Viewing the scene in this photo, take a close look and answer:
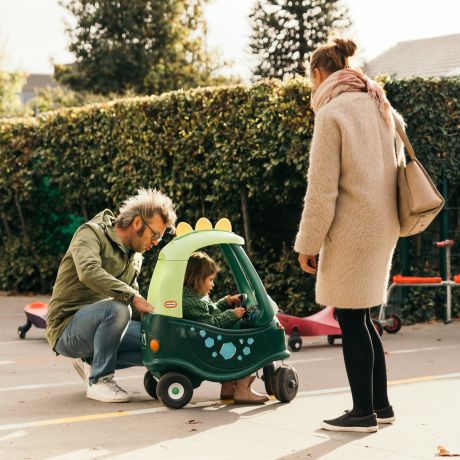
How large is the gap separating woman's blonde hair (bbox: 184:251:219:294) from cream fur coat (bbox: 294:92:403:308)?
122cm

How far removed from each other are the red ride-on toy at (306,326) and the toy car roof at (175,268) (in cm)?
312

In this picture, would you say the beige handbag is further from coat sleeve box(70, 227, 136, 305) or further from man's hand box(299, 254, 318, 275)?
coat sleeve box(70, 227, 136, 305)

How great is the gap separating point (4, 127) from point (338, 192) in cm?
1198

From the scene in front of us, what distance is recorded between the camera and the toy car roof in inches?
245

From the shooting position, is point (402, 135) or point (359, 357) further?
point (402, 135)

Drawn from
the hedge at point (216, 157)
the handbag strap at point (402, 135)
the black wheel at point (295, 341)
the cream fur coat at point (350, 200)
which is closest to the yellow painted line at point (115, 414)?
the cream fur coat at point (350, 200)

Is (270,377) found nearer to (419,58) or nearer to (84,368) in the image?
(84,368)

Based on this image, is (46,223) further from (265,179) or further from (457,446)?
(457,446)

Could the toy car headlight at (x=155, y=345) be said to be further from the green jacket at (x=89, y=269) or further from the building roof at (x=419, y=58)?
the building roof at (x=419, y=58)

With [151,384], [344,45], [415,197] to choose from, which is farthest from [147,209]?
[415,197]

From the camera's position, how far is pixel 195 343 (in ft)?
20.4

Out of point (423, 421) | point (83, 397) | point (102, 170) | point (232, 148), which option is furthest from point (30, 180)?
point (423, 421)

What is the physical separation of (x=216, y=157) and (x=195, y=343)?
6.26 meters

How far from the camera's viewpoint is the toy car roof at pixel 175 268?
622cm
